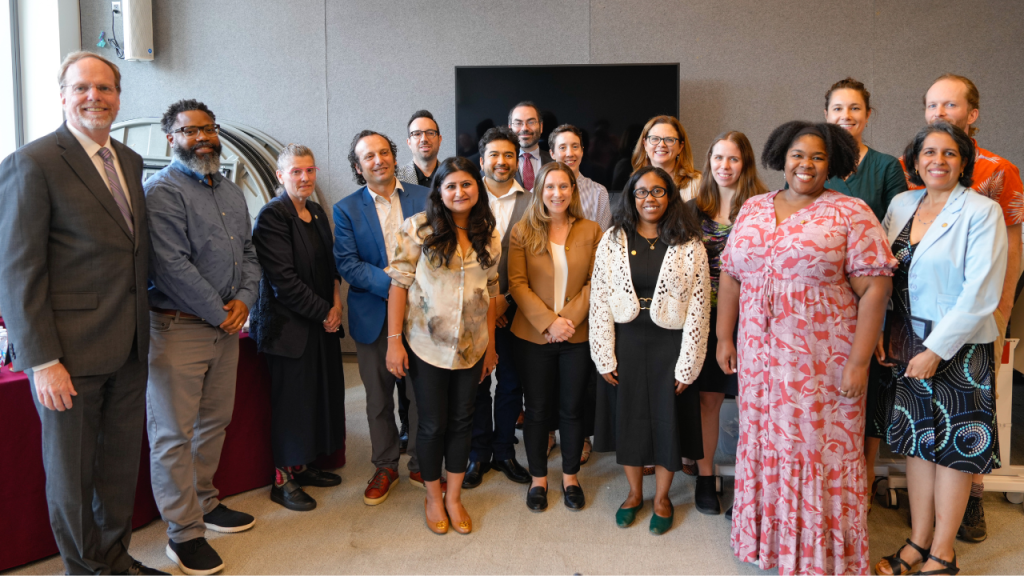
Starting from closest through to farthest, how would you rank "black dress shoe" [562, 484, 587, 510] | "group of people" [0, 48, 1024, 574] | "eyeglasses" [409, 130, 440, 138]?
1. "group of people" [0, 48, 1024, 574]
2. "black dress shoe" [562, 484, 587, 510]
3. "eyeglasses" [409, 130, 440, 138]

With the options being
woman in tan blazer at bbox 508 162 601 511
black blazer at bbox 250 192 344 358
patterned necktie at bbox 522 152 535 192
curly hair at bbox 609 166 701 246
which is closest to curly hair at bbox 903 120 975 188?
curly hair at bbox 609 166 701 246

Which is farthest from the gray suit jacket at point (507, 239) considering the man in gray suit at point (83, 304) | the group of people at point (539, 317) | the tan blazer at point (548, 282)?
the man in gray suit at point (83, 304)

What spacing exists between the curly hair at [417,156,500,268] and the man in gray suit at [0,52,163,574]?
0.99 meters

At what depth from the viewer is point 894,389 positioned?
2377 mm

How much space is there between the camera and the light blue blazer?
2.02 meters

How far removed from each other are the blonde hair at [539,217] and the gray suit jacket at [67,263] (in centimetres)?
142

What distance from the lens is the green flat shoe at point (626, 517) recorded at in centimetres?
266

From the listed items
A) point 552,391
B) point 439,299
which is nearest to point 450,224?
point 439,299

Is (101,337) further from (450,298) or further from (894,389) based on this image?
(894,389)

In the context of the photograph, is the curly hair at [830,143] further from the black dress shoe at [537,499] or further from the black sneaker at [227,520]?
the black sneaker at [227,520]

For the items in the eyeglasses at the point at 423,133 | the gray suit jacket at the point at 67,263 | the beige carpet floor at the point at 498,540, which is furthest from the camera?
the eyeglasses at the point at 423,133

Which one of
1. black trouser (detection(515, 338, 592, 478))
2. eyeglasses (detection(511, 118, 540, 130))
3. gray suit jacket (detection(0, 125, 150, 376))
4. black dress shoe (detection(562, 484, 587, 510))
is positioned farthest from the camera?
eyeglasses (detection(511, 118, 540, 130))

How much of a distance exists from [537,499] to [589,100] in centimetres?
327

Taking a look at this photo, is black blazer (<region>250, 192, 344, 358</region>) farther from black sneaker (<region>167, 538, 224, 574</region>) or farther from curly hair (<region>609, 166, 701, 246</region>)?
curly hair (<region>609, 166, 701, 246</region>)
